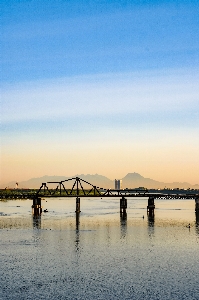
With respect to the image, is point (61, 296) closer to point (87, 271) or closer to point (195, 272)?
point (87, 271)

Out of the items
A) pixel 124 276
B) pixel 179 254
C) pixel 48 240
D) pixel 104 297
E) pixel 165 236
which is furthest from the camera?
pixel 165 236

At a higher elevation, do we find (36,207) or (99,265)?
(36,207)

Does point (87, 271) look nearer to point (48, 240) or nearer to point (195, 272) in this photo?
point (195, 272)

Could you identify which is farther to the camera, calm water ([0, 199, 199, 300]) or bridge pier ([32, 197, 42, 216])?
bridge pier ([32, 197, 42, 216])

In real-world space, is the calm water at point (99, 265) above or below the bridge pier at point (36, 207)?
below

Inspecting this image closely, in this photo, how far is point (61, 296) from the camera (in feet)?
113

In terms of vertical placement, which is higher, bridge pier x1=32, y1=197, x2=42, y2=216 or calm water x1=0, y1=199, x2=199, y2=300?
bridge pier x1=32, y1=197, x2=42, y2=216

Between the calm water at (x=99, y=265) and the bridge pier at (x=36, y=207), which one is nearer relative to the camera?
the calm water at (x=99, y=265)

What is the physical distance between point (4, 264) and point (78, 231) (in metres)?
30.4

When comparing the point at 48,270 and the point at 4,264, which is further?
the point at 4,264

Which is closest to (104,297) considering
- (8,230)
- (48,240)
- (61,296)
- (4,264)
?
(61,296)

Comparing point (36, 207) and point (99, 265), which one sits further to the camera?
point (36, 207)

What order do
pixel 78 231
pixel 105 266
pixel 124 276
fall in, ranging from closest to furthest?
pixel 124 276 < pixel 105 266 < pixel 78 231

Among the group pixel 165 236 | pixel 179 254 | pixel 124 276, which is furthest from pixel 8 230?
pixel 124 276
